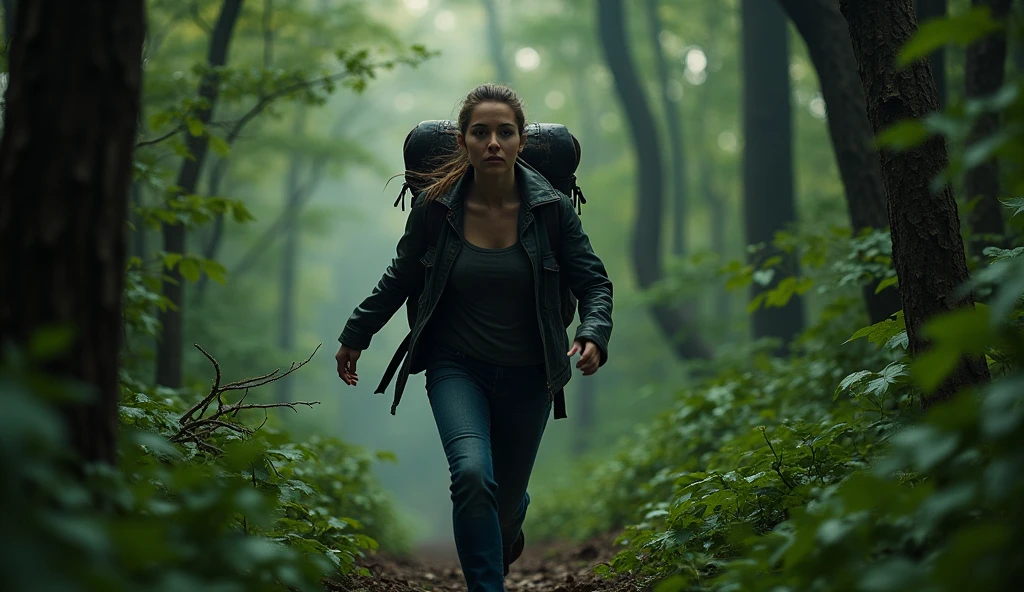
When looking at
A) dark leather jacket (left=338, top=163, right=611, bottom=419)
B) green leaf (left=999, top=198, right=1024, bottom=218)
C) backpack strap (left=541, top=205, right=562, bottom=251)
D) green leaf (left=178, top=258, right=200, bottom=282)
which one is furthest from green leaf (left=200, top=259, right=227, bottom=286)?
green leaf (left=999, top=198, right=1024, bottom=218)

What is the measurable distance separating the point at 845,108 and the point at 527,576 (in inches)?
165

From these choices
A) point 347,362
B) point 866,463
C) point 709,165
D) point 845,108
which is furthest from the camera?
point 709,165

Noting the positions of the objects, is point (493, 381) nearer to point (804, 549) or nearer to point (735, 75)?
point (804, 549)

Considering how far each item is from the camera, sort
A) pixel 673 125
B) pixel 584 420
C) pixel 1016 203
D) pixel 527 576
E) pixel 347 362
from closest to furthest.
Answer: pixel 1016 203, pixel 347 362, pixel 527 576, pixel 673 125, pixel 584 420

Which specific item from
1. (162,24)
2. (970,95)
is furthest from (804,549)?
(162,24)

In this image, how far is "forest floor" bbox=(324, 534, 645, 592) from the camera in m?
4.35

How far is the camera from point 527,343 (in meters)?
3.84

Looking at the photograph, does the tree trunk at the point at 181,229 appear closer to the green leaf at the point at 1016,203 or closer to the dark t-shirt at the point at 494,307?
the dark t-shirt at the point at 494,307

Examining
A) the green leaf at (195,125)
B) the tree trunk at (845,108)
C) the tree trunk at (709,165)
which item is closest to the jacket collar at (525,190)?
the green leaf at (195,125)

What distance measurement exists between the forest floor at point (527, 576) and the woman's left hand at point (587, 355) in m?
1.06

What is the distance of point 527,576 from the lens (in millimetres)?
6355

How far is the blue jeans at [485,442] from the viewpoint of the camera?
3.29m

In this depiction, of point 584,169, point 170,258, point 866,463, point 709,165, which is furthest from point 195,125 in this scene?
point 584,169

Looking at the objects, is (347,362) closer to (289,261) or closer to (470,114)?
(470,114)
